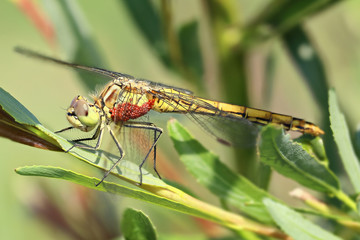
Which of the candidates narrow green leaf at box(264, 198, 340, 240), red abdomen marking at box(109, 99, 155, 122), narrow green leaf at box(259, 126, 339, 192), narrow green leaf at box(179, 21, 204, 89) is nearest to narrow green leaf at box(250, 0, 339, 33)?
narrow green leaf at box(179, 21, 204, 89)

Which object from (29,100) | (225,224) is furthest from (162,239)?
(29,100)

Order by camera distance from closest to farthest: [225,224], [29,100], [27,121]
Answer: [27,121]
[225,224]
[29,100]

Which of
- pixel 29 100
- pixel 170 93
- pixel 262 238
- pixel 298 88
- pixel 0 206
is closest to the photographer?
pixel 262 238

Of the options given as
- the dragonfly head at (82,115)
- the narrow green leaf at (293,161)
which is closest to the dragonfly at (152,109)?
the dragonfly head at (82,115)

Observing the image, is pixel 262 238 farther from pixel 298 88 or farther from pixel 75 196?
pixel 298 88

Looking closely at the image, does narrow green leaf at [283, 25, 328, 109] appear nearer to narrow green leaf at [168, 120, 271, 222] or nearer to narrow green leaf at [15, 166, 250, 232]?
narrow green leaf at [168, 120, 271, 222]

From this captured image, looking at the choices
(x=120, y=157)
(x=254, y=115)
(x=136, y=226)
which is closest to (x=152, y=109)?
(x=254, y=115)
